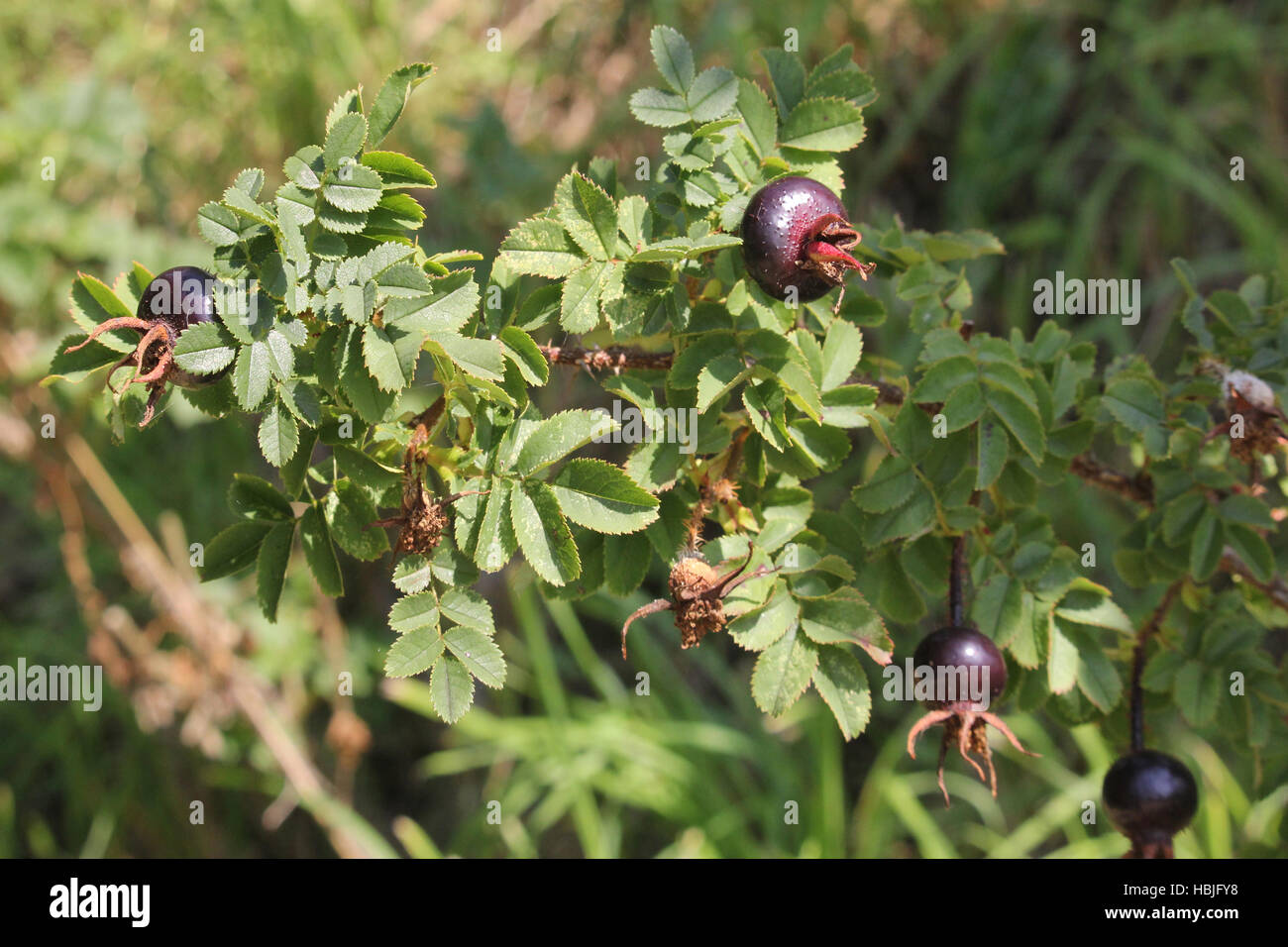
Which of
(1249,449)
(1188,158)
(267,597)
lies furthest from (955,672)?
(1188,158)

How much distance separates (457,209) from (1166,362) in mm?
1600

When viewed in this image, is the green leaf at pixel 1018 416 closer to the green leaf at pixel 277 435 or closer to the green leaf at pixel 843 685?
the green leaf at pixel 843 685

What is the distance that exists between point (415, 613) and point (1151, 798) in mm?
701

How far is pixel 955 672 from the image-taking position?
0.80 metres

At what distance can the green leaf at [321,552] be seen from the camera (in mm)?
789

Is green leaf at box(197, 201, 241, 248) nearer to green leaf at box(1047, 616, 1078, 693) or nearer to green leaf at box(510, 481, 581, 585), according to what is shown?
green leaf at box(510, 481, 581, 585)

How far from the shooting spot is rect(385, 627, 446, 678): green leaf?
0.73 meters

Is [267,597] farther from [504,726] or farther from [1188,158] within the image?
[1188,158]

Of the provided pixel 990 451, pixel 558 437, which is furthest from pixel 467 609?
pixel 990 451

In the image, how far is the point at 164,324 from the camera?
0.70 metres

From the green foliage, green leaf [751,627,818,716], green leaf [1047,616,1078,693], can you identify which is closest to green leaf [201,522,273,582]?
the green foliage

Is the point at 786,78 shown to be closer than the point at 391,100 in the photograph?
No

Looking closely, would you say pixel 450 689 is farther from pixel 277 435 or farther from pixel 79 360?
pixel 79 360

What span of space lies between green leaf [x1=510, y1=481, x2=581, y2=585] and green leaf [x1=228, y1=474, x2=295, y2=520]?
0.73ft
